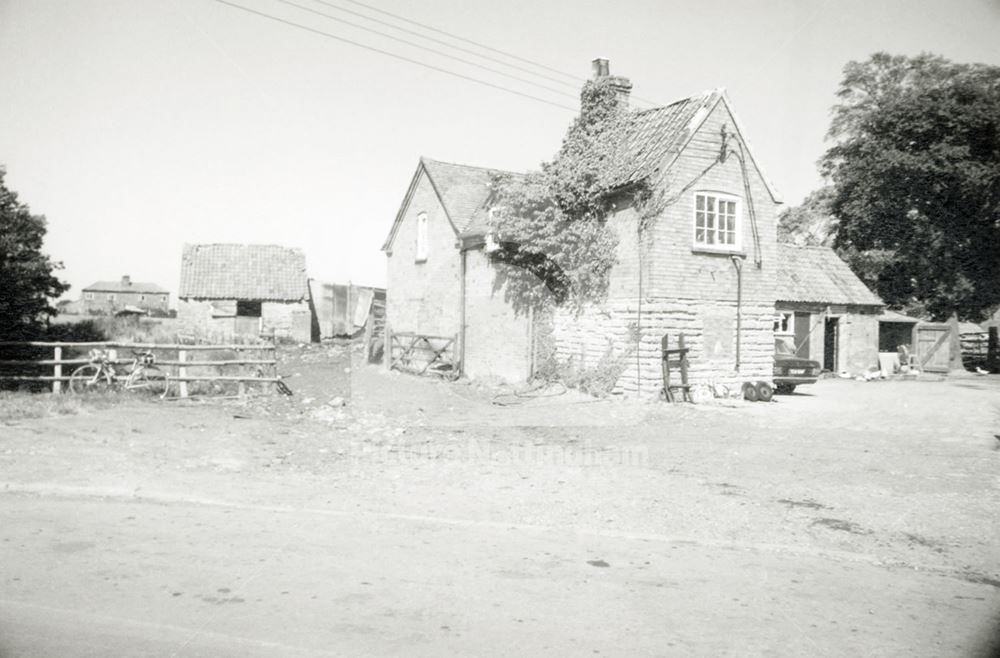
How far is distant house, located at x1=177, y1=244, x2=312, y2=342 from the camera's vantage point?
38.7 metres

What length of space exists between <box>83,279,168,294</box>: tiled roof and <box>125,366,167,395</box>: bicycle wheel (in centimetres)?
10093

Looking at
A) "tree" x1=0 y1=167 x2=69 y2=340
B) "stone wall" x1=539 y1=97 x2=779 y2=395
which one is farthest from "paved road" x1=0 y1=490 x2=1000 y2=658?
"tree" x1=0 y1=167 x2=69 y2=340

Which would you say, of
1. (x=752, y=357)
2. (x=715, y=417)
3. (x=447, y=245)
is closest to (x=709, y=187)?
(x=752, y=357)

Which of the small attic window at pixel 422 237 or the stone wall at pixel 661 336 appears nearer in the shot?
the stone wall at pixel 661 336

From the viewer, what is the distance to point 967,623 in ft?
15.3

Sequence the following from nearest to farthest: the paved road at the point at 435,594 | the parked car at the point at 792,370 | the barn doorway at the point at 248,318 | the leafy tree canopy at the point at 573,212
Answer: the paved road at the point at 435,594, the leafy tree canopy at the point at 573,212, the parked car at the point at 792,370, the barn doorway at the point at 248,318

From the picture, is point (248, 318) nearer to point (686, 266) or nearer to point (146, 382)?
point (146, 382)

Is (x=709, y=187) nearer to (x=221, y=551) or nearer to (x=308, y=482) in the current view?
(x=308, y=482)

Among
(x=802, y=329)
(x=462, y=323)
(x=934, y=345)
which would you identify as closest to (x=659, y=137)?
(x=462, y=323)

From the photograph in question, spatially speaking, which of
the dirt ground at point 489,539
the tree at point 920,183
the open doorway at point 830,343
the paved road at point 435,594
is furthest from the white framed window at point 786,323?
the paved road at point 435,594

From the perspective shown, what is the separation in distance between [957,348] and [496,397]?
28.3 m

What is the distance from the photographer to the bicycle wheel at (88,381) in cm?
1480

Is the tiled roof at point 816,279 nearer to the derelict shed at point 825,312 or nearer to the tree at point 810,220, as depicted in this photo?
the derelict shed at point 825,312

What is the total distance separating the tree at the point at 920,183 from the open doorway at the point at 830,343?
6892mm
